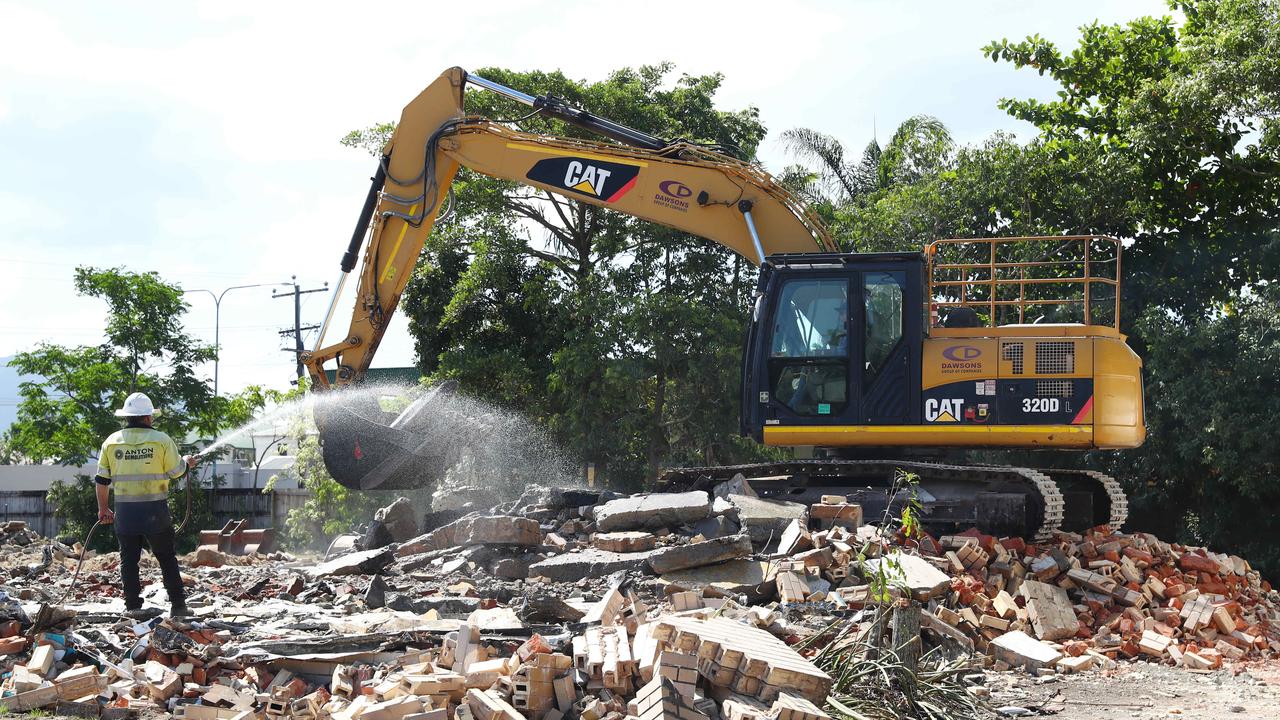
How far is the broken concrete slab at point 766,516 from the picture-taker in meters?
10.5

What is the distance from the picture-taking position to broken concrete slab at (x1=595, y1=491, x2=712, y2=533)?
1062 centimetres

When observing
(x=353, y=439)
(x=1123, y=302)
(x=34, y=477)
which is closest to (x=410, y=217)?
(x=353, y=439)

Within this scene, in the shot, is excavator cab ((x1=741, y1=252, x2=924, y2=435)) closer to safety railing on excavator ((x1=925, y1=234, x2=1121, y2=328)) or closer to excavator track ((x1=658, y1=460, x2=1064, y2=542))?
excavator track ((x1=658, y1=460, x2=1064, y2=542))

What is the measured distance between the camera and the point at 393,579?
10570 mm

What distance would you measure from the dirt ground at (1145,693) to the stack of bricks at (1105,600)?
0.88 feet

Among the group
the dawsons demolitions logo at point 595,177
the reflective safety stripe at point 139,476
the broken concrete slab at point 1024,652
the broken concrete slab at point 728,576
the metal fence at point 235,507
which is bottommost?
the metal fence at point 235,507

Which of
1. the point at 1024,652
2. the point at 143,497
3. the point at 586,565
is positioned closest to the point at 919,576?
the point at 1024,652

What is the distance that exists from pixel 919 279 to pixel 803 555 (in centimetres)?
326

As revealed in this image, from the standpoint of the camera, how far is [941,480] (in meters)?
11.5

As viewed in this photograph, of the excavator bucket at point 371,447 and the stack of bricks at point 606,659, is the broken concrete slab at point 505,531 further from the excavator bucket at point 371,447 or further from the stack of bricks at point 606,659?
the stack of bricks at point 606,659

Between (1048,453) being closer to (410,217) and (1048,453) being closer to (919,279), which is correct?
(919,279)

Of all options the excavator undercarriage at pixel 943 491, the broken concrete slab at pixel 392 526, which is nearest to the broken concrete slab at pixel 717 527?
the excavator undercarriage at pixel 943 491

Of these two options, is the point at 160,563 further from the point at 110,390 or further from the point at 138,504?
the point at 110,390

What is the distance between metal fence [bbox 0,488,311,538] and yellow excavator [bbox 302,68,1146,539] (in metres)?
18.0
